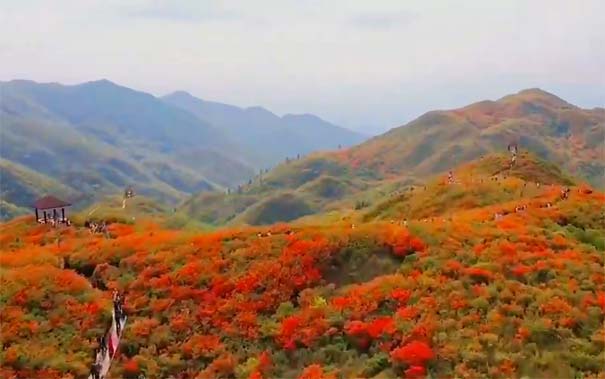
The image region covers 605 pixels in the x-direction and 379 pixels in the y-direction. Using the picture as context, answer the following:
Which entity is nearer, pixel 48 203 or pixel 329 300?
pixel 329 300

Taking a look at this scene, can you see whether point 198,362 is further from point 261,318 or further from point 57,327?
point 57,327

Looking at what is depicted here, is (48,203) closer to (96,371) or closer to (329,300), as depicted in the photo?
(96,371)

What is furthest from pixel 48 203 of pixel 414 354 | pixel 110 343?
pixel 414 354

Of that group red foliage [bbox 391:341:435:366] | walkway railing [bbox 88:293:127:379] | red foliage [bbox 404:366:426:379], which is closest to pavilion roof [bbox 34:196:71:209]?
walkway railing [bbox 88:293:127:379]

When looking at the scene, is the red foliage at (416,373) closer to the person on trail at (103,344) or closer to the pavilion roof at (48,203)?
the person on trail at (103,344)

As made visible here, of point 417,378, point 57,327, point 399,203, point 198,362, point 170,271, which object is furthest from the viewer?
point 399,203

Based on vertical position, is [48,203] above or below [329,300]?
above

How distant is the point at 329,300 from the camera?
37812mm

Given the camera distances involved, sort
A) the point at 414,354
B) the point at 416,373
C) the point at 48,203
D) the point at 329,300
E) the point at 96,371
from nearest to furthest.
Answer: the point at 416,373 < the point at 414,354 < the point at 96,371 < the point at 329,300 < the point at 48,203

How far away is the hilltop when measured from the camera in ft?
102

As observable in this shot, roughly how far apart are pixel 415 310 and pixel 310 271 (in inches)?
351

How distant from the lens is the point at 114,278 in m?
43.9

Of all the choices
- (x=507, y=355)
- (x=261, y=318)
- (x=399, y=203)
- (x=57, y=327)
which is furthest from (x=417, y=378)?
(x=399, y=203)

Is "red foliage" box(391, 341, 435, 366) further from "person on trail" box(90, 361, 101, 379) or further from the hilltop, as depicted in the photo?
"person on trail" box(90, 361, 101, 379)
